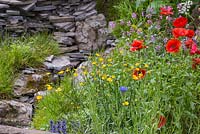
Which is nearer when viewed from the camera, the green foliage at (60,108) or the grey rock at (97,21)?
the green foliage at (60,108)

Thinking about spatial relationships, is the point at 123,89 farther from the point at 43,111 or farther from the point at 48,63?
the point at 48,63

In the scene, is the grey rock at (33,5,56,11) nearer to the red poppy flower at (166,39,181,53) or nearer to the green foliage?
the green foliage

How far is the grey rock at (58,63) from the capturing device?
5.61 m

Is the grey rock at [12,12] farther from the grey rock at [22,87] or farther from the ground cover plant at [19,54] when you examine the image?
the grey rock at [22,87]

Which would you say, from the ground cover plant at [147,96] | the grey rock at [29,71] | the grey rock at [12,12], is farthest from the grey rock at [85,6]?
the ground cover plant at [147,96]

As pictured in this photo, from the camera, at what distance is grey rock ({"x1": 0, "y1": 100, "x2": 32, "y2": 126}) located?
458 cm

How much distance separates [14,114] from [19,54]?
1035mm

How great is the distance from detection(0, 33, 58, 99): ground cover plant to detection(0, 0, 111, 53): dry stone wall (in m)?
0.20

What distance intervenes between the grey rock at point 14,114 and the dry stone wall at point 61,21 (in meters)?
1.47

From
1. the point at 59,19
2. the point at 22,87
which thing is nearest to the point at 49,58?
the point at 22,87

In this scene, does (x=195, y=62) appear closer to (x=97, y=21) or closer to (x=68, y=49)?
(x=68, y=49)

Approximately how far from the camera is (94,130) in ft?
9.99

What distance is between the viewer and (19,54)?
548 centimetres

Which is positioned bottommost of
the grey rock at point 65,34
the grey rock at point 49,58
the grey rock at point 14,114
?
the grey rock at point 14,114
